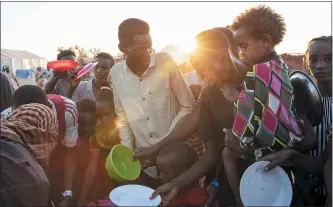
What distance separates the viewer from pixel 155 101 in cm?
248

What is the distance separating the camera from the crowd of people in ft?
5.49

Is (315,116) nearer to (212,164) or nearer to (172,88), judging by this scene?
(212,164)

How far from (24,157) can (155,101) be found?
102 centimetres

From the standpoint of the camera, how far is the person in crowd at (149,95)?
2.44 metres

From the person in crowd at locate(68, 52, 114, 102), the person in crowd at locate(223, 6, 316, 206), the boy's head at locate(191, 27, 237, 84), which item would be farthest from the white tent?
the person in crowd at locate(223, 6, 316, 206)

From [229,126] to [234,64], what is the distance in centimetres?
37

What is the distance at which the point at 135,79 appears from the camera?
255 centimetres

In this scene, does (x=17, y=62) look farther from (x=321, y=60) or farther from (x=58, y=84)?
(x=321, y=60)

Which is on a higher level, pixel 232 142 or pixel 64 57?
pixel 64 57

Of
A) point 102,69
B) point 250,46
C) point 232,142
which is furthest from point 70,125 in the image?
point 102,69

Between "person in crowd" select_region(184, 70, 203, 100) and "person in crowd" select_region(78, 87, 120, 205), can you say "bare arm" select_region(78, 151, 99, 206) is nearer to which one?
"person in crowd" select_region(78, 87, 120, 205)

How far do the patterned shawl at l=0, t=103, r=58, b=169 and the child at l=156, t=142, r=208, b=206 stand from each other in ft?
2.12

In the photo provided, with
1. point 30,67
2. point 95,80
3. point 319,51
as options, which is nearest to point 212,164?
point 319,51

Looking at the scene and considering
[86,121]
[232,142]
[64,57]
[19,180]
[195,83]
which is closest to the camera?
[19,180]
